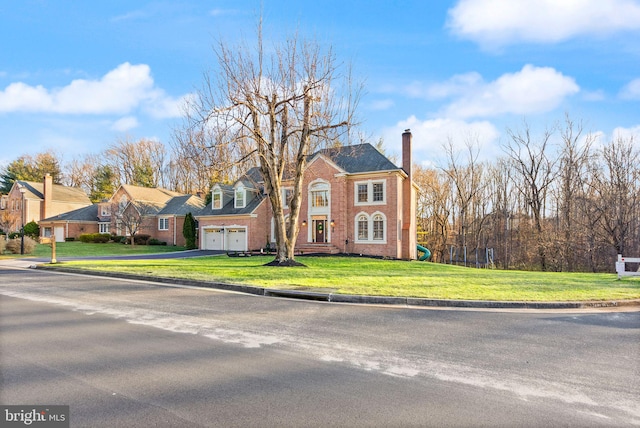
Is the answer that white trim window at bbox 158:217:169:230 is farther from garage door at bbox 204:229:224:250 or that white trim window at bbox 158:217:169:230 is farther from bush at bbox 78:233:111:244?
garage door at bbox 204:229:224:250

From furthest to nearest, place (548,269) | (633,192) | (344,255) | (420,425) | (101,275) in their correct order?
(548,269), (633,192), (344,255), (101,275), (420,425)

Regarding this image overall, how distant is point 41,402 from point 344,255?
956 inches

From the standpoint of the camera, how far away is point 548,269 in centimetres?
3453

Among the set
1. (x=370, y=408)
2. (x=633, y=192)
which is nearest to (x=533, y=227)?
(x=633, y=192)

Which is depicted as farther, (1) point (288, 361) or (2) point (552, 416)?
(1) point (288, 361)

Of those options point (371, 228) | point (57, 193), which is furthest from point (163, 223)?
point (371, 228)

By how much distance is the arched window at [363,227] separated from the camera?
28.4 m

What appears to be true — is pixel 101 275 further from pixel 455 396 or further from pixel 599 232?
pixel 599 232

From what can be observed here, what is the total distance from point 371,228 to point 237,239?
12546mm

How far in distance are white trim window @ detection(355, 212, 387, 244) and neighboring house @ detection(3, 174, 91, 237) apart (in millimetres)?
43499

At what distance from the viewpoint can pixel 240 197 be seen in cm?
3438

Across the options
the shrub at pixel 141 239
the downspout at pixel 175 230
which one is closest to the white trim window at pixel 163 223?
the downspout at pixel 175 230

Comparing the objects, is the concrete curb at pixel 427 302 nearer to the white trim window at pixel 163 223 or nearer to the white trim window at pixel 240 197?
the white trim window at pixel 240 197

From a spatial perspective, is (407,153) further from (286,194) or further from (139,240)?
(139,240)
